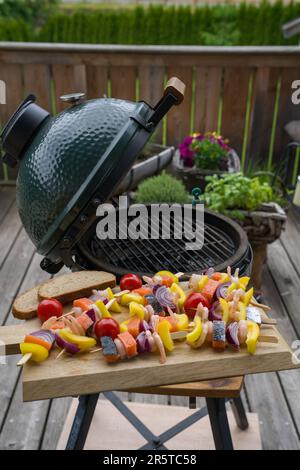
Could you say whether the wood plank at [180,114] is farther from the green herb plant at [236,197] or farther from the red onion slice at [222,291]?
the red onion slice at [222,291]

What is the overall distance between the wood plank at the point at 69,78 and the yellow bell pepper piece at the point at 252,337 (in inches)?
145

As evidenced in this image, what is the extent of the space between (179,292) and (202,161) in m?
2.59

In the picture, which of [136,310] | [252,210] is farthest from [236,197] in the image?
[136,310]

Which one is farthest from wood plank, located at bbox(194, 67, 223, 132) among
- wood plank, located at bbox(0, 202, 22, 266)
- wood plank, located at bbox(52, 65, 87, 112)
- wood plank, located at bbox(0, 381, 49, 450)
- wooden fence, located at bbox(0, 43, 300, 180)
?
wood plank, located at bbox(0, 381, 49, 450)

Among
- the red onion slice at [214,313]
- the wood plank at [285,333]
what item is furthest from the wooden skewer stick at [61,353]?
the wood plank at [285,333]

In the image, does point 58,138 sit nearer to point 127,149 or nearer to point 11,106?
point 127,149

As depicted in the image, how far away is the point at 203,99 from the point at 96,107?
325 cm

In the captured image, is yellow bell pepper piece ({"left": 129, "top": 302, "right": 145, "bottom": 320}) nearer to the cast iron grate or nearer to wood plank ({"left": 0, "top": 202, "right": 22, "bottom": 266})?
the cast iron grate

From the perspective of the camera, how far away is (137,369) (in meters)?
1.27

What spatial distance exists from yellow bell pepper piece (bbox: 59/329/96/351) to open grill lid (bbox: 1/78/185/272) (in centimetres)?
34

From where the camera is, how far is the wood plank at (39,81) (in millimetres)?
4535

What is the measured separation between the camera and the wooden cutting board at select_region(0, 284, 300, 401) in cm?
122

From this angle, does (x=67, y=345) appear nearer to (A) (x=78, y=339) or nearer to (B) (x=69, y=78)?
(A) (x=78, y=339)
